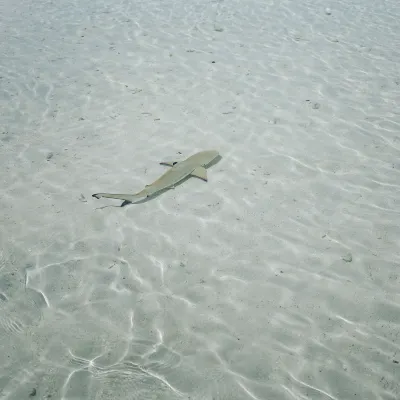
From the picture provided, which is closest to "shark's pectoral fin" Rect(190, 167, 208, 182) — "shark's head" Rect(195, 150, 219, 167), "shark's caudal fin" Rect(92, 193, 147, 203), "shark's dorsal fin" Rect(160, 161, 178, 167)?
"shark's head" Rect(195, 150, 219, 167)

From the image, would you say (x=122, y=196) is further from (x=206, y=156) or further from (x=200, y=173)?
(x=206, y=156)

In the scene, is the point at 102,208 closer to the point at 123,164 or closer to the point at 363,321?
the point at 123,164

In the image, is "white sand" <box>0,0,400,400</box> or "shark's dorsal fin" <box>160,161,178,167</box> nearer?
"white sand" <box>0,0,400,400</box>

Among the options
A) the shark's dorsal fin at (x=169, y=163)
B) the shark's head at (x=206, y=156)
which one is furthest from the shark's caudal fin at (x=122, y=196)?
the shark's head at (x=206, y=156)

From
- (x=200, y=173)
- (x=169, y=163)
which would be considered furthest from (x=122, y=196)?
(x=200, y=173)

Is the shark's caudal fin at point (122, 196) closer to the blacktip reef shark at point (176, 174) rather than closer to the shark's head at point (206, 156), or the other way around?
the blacktip reef shark at point (176, 174)

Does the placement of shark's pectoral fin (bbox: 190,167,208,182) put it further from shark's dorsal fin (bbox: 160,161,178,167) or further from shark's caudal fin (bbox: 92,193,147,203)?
shark's caudal fin (bbox: 92,193,147,203)

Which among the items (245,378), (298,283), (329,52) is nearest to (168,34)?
(329,52)
